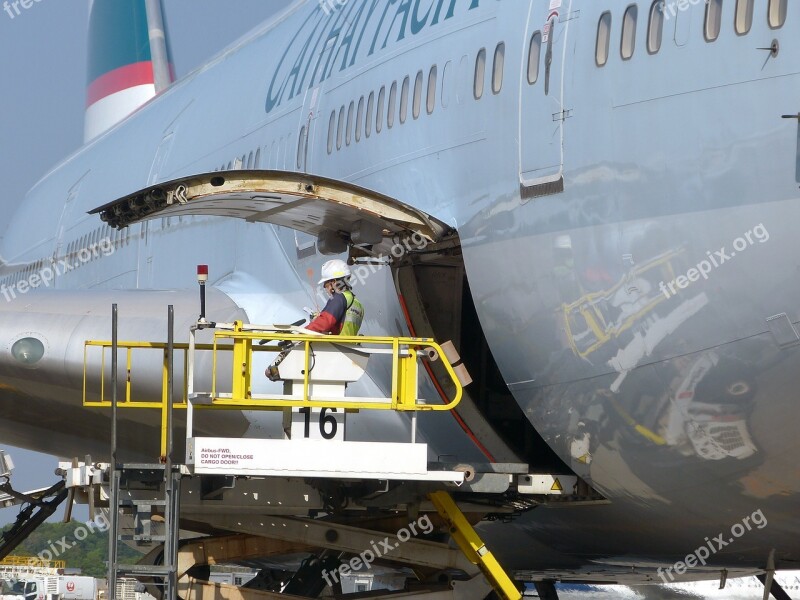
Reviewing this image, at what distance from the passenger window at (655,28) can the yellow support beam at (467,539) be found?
2902 millimetres

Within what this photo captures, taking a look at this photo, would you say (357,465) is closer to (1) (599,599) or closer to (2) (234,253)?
(2) (234,253)

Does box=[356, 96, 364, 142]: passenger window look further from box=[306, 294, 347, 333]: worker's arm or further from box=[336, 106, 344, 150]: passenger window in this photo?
box=[306, 294, 347, 333]: worker's arm

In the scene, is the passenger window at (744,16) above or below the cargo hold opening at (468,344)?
above

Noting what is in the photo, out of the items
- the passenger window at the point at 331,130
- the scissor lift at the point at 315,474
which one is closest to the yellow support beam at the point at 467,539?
the scissor lift at the point at 315,474

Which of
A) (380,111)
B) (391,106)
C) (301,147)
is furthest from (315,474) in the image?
(301,147)

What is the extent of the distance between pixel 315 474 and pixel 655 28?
2.79 metres

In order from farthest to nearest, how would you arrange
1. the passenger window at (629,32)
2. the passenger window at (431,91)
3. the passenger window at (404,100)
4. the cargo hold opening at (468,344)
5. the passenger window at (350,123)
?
the passenger window at (350,123), the passenger window at (404,100), the passenger window at (431,91), the cargo hold opening at (468,344), the passenger window at (629,32)

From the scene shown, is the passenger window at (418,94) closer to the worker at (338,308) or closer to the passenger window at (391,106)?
the passenger window at (391,106)

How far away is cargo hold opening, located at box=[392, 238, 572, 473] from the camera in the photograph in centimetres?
827

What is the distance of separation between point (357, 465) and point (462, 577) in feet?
5.57

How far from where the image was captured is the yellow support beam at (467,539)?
8062 millimetres

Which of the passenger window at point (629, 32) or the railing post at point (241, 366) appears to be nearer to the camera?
the passenger window at point (629, 32)

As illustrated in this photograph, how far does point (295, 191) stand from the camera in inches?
310

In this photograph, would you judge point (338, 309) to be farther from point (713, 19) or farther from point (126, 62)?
point (126, 62)
